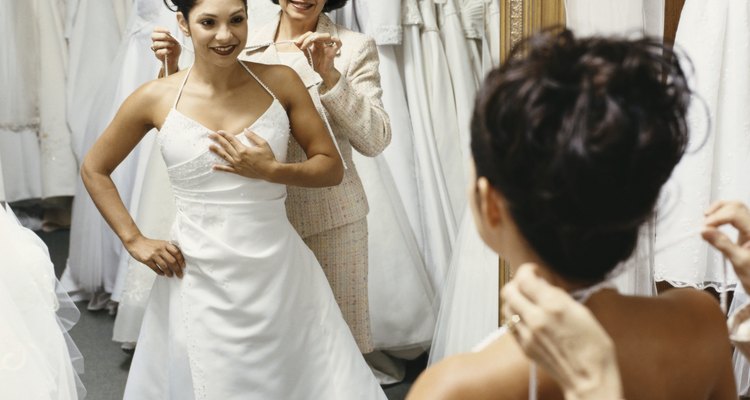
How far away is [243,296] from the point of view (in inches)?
75.4

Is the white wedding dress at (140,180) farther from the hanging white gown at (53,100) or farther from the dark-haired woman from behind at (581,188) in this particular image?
the dark-haired woman from behind at (581,188)

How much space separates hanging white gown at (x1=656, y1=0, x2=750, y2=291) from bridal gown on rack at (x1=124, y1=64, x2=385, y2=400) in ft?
2.65

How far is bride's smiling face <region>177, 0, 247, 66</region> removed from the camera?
1.84m

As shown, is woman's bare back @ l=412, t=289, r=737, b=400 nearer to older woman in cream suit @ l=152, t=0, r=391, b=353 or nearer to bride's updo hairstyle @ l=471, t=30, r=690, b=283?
bride's updo hairstyle @ l=471, t=30, r=690, b=283

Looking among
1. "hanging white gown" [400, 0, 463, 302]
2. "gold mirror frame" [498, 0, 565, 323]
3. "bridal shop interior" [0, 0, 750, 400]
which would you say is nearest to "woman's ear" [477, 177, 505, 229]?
"bridal shop interior" [0, 0, 750, 400]

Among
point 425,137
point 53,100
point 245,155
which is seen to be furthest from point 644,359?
point 53,100

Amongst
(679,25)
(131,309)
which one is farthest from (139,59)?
(679,25)

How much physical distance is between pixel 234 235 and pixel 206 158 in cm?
16

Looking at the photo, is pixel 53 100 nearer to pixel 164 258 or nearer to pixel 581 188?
pixel 164 258

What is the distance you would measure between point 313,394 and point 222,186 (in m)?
0.47

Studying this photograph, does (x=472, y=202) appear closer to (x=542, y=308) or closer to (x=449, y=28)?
(x=542, y=308)

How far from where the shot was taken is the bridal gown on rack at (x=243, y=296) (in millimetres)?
1897

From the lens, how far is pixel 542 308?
78cm

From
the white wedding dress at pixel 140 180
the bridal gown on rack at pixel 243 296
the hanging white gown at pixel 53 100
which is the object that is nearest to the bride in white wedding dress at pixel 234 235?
the bridal gown on rack at pixel 243 296
